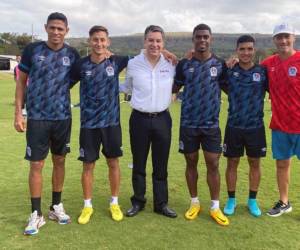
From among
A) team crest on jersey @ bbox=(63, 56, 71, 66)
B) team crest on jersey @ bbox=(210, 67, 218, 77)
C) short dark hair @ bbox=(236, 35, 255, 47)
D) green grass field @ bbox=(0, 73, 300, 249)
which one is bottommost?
green grass field @ bbox=(0, 73, 300, 249)

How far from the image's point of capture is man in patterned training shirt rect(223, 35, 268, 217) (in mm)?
4930

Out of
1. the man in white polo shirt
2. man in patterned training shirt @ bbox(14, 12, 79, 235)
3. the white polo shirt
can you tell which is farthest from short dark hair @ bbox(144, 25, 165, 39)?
man in patterned training shirt @ bbox(14, 12, 79, 235)

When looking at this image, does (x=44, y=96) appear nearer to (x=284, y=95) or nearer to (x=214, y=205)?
(x=214, y=205)

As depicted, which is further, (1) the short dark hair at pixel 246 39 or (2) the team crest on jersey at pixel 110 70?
(1) the short dark hair at pixel 246 39

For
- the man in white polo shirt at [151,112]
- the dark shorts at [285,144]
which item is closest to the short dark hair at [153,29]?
the man in white polo shirt at [151,112]

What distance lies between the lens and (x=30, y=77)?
4.62 meters

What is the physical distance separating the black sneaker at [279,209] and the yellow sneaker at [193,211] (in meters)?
0.84

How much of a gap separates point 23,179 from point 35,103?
7.20 ft

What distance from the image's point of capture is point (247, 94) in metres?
4.95

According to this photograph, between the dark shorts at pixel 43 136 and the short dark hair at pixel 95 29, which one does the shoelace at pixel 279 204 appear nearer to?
the dark shorts at pixel 43 136

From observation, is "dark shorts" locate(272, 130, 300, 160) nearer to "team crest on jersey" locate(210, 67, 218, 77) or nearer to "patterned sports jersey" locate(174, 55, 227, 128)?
"patterned sports jersey" locate(174, 55, 227, 128)

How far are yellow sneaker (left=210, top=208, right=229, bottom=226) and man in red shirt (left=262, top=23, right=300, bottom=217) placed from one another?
63cm

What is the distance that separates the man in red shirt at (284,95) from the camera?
193 inches

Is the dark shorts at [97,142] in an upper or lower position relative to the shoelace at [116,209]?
upper
